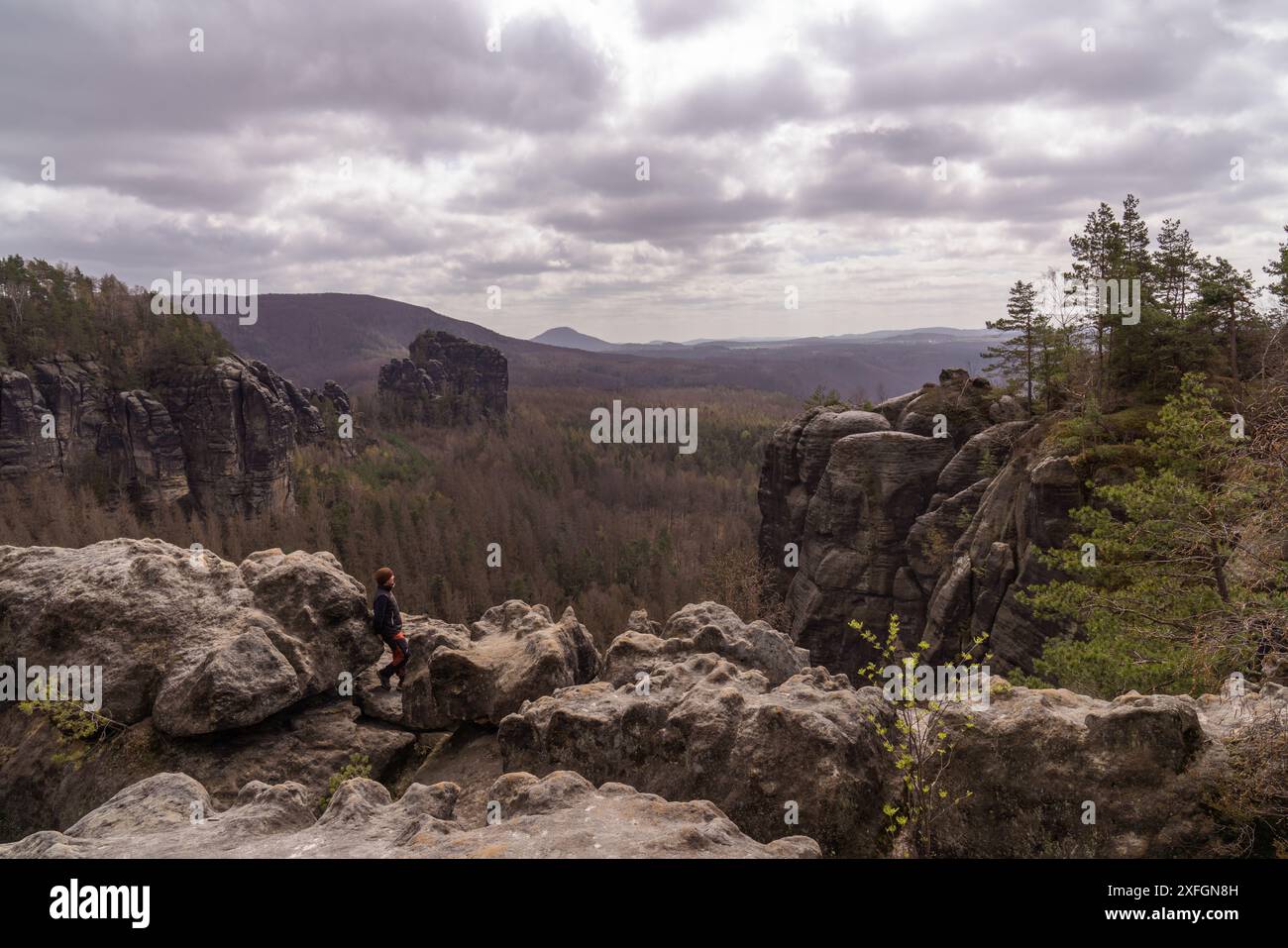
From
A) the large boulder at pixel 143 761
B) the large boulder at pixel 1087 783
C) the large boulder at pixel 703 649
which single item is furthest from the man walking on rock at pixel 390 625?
the large boulder at pixel 1087 783

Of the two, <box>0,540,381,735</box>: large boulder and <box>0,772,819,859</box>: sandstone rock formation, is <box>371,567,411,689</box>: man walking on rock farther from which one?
<box>0,772,819,859</box>: sandstone rock formation

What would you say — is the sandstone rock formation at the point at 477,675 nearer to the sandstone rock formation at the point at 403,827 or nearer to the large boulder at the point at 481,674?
the large boulder at the point at 481,674

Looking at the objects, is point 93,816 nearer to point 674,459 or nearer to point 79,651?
point 79,651

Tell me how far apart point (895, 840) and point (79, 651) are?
1536 cm

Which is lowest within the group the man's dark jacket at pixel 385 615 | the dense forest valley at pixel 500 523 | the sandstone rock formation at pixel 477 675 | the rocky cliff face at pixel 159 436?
the dense forest valley at pixel 500 523

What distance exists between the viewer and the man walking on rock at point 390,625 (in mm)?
15125

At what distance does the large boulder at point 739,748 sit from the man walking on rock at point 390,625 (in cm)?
456

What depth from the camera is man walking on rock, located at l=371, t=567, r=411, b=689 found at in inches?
595

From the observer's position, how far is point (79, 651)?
1318cm

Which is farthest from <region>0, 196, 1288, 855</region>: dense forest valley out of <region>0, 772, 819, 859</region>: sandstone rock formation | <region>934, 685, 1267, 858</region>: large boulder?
<region>0, 772, 819, 859</region>: sandstone rock formation

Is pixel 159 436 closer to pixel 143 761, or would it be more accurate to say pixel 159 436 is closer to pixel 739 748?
pixel 143 761

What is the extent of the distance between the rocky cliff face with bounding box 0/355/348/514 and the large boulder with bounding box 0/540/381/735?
318ft
